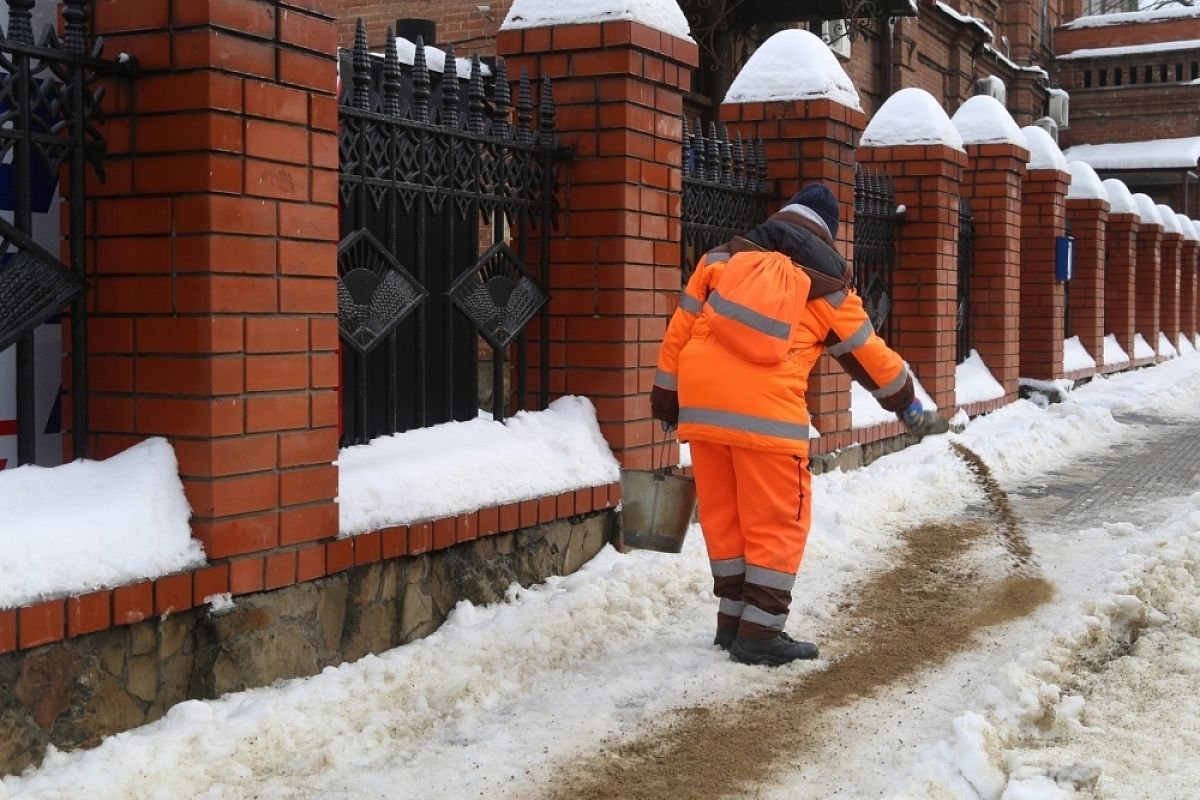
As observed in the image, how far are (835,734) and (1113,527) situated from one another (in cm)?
361

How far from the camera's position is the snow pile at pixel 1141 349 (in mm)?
18812

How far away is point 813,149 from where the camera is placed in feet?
25.0

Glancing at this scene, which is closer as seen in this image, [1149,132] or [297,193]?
[297,193]

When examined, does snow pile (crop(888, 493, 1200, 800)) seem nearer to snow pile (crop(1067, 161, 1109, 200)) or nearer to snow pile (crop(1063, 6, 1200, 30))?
snow pile (crop(1067, 161, 1109, 200))

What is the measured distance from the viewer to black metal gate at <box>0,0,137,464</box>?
3.48 meters

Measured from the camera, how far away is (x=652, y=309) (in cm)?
591

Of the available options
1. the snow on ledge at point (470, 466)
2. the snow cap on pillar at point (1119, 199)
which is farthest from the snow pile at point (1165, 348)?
the snow on ledge at point (470, 466)

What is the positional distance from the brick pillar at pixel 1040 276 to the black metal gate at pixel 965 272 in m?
1.86

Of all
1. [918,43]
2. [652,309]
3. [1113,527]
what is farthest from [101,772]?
[918,43]

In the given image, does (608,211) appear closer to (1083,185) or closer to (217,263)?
(217,263)

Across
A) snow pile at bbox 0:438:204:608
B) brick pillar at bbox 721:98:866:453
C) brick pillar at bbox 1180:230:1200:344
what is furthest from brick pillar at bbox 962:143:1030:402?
brick pillar at bbox 1180:230:1200:344

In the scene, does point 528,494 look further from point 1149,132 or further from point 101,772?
point 1149,132

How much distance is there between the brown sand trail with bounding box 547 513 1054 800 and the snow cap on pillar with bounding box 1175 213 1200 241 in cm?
1775

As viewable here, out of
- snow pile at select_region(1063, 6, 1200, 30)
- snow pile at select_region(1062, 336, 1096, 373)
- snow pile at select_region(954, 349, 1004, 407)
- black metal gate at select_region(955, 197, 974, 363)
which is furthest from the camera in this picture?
snow pile at select_region(1063, 6, 1200, 30)
